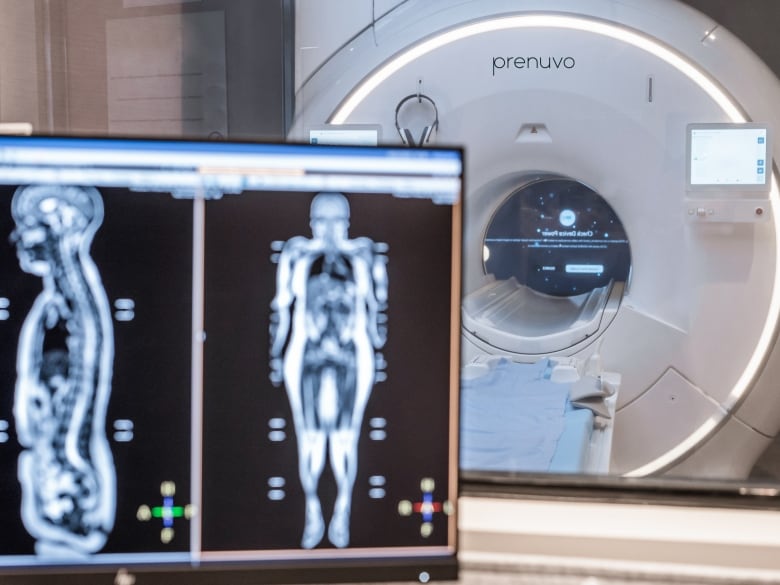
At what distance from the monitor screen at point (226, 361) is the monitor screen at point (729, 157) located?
5.06 feet

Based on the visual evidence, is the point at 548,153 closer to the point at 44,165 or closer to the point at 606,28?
the point at 606,28

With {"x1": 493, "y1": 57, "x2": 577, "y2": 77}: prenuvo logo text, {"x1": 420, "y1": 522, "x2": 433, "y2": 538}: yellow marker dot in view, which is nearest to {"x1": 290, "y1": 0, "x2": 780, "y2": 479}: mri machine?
{"x1": 493, "y1": 57, "x2": 577, "y2": 77}: prenuvo logo text

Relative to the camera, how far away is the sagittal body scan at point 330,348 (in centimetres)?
71

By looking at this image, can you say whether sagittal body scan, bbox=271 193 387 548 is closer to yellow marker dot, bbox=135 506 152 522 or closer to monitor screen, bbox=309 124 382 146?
yellow marker dot, bbox=135 506 152 522

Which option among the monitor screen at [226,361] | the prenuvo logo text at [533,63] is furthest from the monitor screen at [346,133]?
the monitor screen at [226,361]

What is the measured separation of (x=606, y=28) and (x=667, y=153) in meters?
0.35

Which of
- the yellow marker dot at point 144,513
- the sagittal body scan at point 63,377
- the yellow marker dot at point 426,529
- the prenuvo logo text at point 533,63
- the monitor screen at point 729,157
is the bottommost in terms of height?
the yellow marker dot at point 426,529

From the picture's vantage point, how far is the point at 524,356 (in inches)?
88.2

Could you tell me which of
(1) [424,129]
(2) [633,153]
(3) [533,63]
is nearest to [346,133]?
(1) [424,129]

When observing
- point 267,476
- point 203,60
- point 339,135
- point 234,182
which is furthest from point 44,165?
point 203,60

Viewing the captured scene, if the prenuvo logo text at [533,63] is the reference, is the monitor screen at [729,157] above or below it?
below

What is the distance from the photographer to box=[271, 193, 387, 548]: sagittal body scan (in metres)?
0.71

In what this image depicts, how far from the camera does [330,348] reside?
28.1 inches

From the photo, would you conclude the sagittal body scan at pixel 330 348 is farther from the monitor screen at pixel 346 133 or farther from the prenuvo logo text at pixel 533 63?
the prenuvo logo text at pixel 533 63
